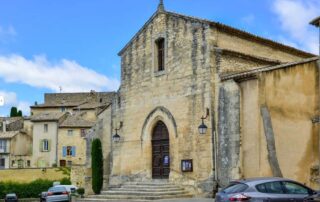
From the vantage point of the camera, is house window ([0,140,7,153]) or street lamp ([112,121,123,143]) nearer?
street lamp ([112,121,123,143])

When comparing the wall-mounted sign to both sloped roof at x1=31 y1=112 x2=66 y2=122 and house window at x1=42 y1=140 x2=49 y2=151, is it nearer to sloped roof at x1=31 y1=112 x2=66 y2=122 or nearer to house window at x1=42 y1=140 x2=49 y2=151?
sloped roof at x1=31 y1=112 x2=66 y2=122

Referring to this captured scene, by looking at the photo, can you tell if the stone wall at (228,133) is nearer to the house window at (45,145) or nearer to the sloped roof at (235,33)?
the sloped roof at (235,33)

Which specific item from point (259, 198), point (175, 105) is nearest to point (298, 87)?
point (175, 105)

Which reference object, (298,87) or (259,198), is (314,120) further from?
(259,198)

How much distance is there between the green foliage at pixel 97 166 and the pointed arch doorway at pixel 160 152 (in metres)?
4.80

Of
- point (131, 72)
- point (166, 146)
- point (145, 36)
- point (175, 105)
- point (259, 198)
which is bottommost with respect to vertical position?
point (259, 198)

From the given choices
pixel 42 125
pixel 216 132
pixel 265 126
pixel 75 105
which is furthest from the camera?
pixel 75 105

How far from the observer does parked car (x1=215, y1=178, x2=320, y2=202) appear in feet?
45.5

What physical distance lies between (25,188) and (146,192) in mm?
29216

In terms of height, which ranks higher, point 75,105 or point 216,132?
point 75,105

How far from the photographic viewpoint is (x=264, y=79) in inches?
829

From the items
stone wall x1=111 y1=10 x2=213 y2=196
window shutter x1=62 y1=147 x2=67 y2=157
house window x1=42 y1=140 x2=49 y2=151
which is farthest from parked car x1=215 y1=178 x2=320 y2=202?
house window x1=42 y1=140 x2=49 y2=151

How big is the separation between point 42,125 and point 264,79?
48387 millimetres

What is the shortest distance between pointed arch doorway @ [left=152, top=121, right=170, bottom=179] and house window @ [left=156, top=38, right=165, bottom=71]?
9.64 feet
